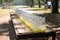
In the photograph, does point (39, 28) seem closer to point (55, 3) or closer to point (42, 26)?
point (42, 26)

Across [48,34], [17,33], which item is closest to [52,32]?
[48,34]

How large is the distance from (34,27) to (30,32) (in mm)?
128

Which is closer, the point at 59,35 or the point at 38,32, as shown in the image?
the point at 38,32

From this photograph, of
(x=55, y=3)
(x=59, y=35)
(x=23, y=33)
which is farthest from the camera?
(x=55, y=3)

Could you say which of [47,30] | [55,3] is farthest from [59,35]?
[55,3]

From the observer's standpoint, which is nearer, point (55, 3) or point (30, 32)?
point (30, 32)

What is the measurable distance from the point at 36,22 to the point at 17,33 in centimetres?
45

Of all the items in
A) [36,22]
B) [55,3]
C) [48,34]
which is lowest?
[55,3]

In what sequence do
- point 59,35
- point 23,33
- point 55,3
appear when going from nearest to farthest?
point 23,33, point 59,35, point 55,3

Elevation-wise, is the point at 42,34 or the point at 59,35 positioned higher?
the point at 42,34

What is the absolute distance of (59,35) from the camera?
8.15m

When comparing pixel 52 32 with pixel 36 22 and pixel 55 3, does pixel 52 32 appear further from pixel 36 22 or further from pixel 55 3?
→ pixel 55 3

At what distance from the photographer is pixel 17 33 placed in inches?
139

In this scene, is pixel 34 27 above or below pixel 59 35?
above
